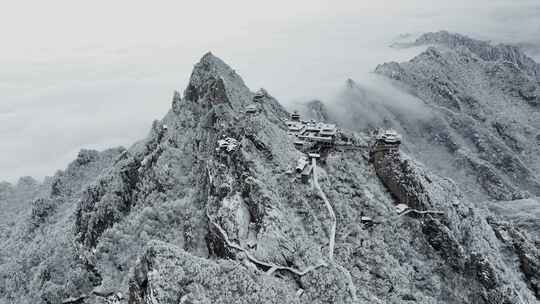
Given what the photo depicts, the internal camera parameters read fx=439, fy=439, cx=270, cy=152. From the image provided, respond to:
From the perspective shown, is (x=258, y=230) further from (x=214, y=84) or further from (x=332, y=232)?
(x=214, y=84)

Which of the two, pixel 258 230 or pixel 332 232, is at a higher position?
pixel 258 230

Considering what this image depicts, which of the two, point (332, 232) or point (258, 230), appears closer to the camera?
point (258, 230)

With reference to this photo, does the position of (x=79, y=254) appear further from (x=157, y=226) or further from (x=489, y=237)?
(x=489, y=237)

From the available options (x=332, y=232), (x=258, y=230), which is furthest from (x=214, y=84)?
(x=332, y=232)

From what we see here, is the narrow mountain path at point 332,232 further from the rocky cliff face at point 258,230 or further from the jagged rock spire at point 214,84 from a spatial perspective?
the jagged rock spire at point 214,84

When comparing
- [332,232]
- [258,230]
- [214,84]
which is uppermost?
[214,84]

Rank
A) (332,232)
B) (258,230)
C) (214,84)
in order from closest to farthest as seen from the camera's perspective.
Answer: (258,230), (332,232), (214,84)

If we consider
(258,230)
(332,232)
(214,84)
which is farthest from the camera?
(214,84)

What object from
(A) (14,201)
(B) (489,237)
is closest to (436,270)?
(B) (489,237)
